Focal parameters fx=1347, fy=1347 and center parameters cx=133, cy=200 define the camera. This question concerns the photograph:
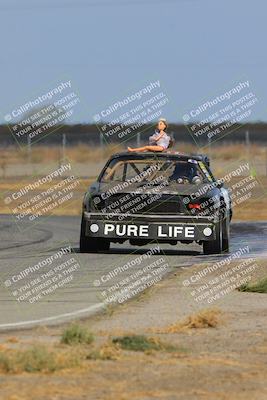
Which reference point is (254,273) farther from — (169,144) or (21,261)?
(169,144)

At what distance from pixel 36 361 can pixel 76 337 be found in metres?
1.30

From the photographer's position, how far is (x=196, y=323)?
41.0 ft

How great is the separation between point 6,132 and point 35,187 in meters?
30.3

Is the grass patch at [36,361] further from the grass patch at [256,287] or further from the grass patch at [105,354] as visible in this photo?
the grass patch at [256,287]

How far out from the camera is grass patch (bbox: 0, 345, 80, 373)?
959 cm

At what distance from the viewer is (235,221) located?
106 feet

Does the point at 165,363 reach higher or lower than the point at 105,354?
lower

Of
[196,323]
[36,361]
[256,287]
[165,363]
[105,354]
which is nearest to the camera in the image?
[36,361]

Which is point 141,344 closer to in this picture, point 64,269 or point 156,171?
point 64,269

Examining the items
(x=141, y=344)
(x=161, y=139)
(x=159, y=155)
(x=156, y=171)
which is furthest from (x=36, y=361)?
(x=161, y=139)

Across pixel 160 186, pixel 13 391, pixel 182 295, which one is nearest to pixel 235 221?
pixel 160 186

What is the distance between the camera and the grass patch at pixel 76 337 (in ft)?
35.7

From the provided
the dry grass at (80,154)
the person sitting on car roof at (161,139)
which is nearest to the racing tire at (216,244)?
the person sitting on car roof at (161,139)

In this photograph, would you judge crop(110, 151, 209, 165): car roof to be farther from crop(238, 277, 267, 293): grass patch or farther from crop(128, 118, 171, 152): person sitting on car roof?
crop(238, 277, 267, 293): grass patch
